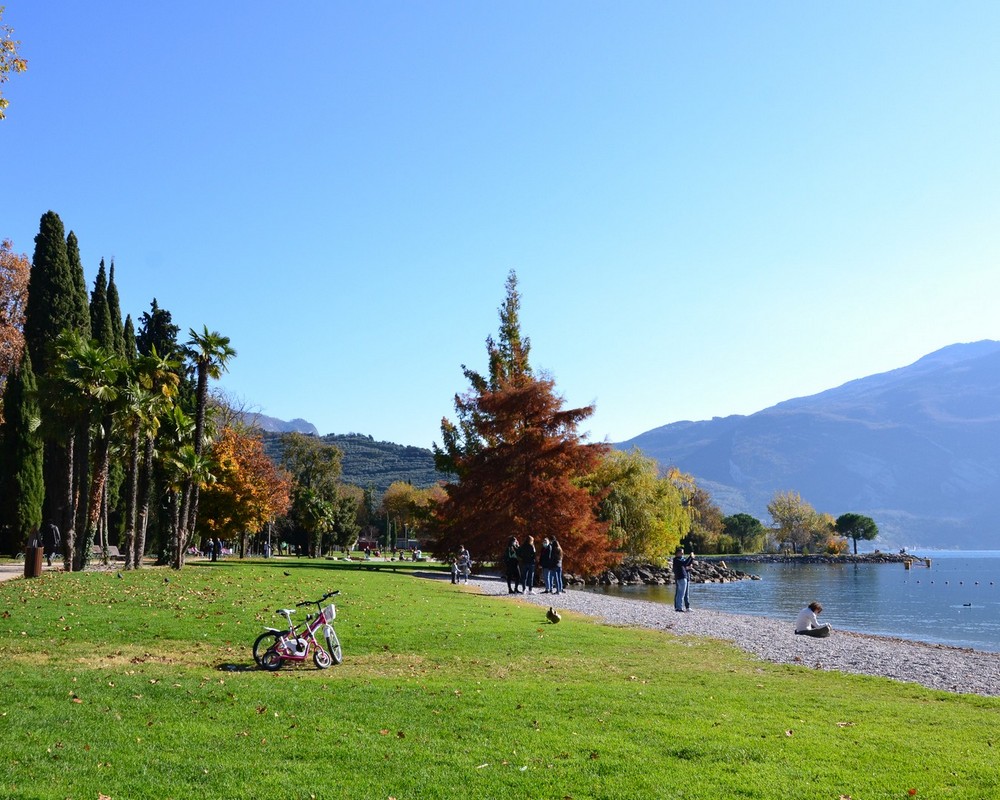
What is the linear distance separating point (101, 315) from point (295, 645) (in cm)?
4692

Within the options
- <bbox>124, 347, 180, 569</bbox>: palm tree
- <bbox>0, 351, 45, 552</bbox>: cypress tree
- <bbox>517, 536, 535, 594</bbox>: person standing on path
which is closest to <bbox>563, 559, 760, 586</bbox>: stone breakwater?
<bbox>517, 536, 535, 594</bbox>: person standing on path

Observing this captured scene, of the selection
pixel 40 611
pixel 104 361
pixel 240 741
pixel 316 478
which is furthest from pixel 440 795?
pixel 316 478

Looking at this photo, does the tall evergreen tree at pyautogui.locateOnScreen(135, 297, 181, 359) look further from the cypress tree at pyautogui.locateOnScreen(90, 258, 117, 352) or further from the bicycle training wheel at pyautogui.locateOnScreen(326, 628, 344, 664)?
the bicycle training wheel at pyautogui.locateOnScreen(326, 628, 344, 664)

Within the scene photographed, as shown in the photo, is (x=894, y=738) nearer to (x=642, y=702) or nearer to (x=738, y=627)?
(x=642, y=702)

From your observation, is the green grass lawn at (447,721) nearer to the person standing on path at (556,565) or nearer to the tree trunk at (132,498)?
the person standing on path at (556,565)

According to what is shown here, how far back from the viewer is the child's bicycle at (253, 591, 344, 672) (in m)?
13.7

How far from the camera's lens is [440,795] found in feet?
24.5

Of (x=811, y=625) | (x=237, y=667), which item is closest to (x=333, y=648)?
(x=237, y=667)

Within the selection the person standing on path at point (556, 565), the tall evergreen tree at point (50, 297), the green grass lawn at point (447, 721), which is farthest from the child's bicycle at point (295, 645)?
the tall evergreen tree at point (50, 297)

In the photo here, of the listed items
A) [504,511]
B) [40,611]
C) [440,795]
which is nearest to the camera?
[440,795]

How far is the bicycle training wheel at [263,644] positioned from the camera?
1376cm

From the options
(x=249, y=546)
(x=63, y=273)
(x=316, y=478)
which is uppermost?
(x=63, y=273)

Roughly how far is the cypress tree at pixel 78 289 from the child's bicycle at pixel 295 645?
40.1m

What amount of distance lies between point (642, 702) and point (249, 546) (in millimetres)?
92010
